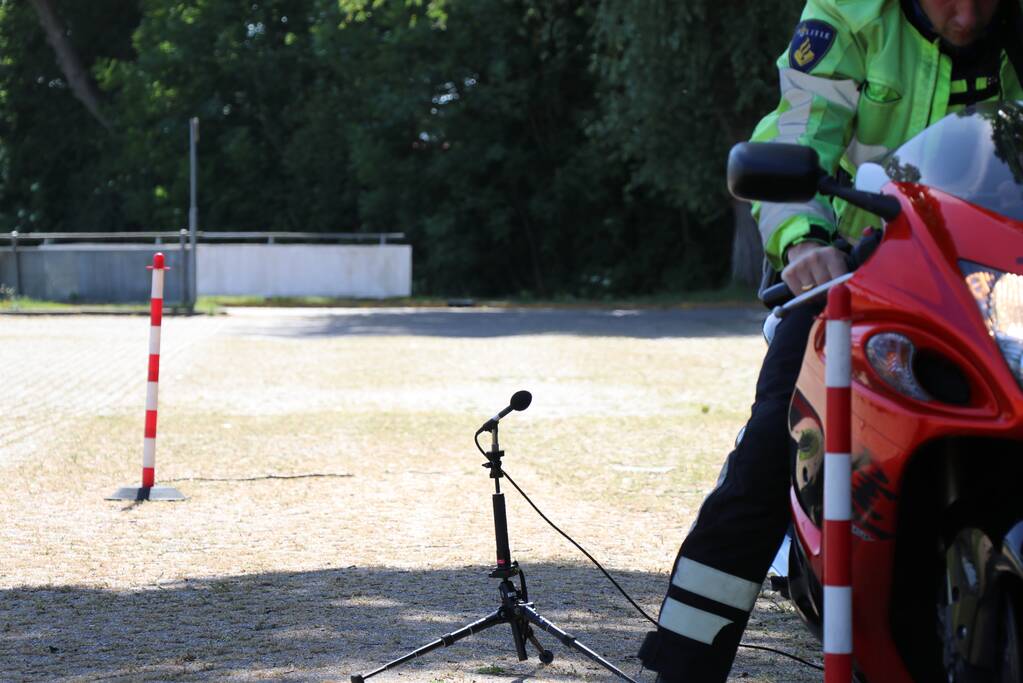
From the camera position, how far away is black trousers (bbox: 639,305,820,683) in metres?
3.19

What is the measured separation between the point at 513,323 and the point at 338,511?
1717 centimetres

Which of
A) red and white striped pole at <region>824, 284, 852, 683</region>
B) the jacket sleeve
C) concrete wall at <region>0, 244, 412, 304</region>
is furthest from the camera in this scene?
concrete wall at <region>0, 244, 412, 304</region>

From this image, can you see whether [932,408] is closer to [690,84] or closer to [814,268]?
[814,268]

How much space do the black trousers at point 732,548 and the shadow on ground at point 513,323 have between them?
1608 cm

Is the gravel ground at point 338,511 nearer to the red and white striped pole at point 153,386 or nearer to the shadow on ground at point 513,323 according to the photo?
the red and white striped pole at point 153,386

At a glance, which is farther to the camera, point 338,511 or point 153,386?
point 153,386

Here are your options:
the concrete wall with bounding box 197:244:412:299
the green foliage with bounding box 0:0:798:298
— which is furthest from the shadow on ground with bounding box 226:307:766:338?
the green foliage with bounding box 0:0:798:298

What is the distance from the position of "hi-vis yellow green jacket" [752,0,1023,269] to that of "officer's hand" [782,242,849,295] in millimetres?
248

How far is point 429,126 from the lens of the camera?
130 feet

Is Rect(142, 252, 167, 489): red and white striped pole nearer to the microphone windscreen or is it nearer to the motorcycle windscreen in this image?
the microphone windscreen

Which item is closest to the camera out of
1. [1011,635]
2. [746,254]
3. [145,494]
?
[1011,635]

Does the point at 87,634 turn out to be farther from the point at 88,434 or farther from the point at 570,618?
the point at 88,434

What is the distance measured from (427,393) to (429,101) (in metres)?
27.2

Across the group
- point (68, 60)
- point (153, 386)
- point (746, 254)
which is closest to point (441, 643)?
point (153, 386)
